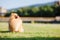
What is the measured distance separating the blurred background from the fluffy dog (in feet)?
0.81

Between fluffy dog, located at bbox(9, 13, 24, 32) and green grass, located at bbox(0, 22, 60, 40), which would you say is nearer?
green grass, located at bbox(0, 22, 60, 40)

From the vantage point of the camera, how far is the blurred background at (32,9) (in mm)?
3734

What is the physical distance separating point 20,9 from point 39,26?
0.48 m

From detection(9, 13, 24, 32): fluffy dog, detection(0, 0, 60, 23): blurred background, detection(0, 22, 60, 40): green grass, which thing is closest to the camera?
detection(0, 22, 60, 40): green grass

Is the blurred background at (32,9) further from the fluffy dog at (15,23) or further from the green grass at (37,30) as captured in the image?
the fluffy dog at (15,23)

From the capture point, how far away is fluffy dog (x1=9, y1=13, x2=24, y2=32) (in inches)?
137

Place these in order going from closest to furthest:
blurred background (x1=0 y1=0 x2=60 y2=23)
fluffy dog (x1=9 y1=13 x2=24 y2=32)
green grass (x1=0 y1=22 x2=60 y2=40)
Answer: green grass (x1=0 y1=22 x2=60 y2=40)
fluffy dog (x1=9 y1=13 x2=24 y2=32)
blurred background (x1=0 y1=0 x2=60 y2=23)

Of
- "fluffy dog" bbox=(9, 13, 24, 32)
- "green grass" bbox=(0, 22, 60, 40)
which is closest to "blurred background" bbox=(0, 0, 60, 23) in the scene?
"green grass" bbox=(0, 22, 60, 40)

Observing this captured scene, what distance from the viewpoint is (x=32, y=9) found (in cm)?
370

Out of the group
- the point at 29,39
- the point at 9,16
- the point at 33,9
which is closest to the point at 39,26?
the point at 33,9

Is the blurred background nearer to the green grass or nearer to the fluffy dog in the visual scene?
the green grass

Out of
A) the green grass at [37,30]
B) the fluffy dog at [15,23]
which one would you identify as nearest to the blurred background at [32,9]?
the green grass at [37,30]

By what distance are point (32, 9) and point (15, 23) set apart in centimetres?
44

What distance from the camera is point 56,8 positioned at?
12.4ft
